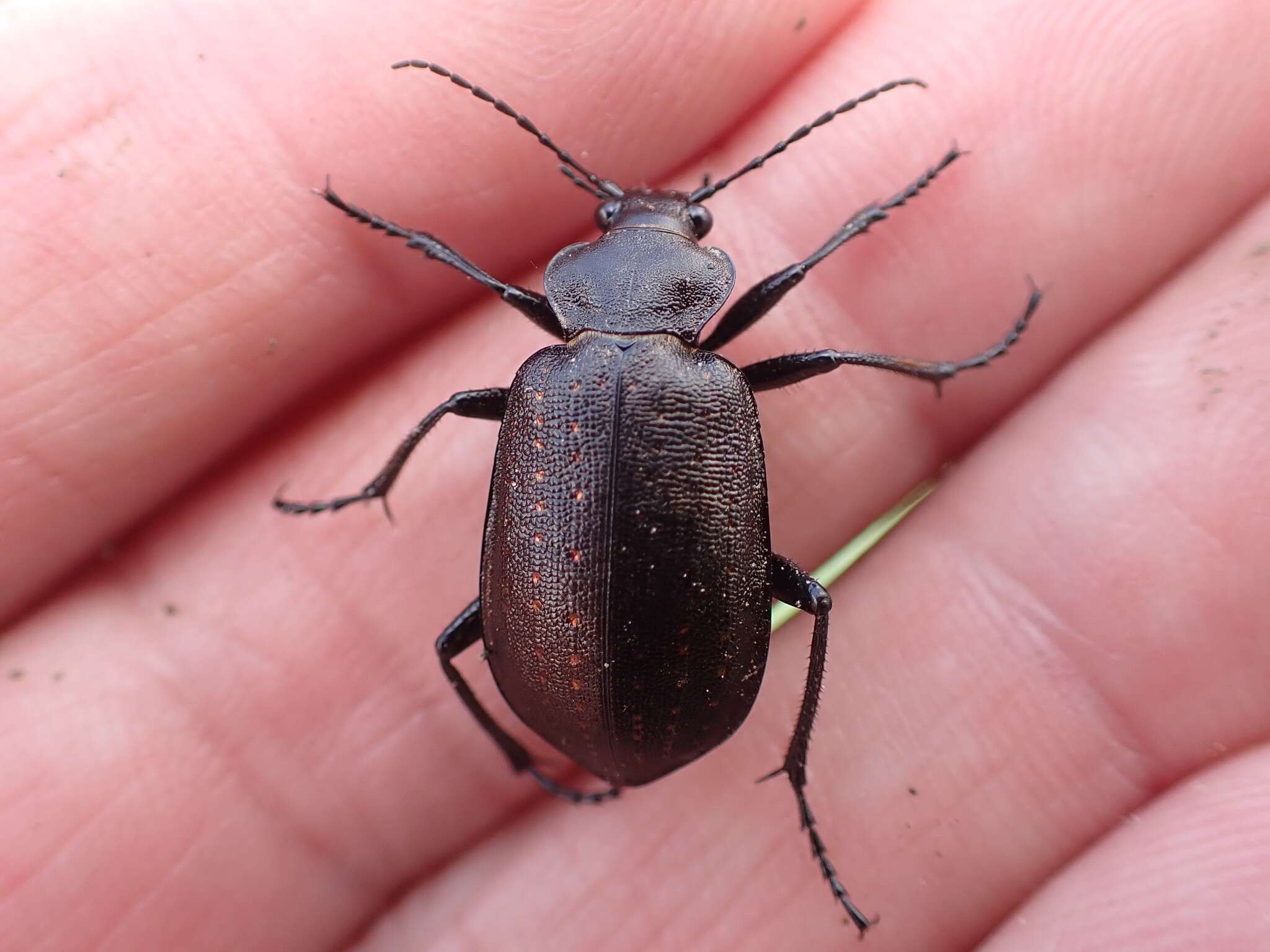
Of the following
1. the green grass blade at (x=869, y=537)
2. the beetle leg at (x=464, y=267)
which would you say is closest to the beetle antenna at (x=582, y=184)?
the beetle leg at (x=464, y=267)

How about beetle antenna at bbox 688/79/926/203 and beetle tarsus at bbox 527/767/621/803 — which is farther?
beetle tarsus at bbox 527/767/621/803

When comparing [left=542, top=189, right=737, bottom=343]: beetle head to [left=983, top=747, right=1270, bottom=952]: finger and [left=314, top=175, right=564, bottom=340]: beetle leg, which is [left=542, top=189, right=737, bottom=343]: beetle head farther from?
[left=983, top=747, right=1270, bottom=952]: finger

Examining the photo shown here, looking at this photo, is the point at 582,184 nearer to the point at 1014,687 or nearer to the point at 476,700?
the point at 476,700

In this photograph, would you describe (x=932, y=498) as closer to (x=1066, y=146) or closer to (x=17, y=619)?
(x=1066, y=146)

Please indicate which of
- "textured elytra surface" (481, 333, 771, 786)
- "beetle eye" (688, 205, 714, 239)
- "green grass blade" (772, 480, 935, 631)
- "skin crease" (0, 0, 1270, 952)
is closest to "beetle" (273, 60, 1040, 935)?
"textured elytra surface" (481, 333, 771, 786)

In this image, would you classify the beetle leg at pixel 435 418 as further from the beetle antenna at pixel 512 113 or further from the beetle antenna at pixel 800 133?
the beetle antenna at pixel 800 133

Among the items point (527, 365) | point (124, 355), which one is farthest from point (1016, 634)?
point (124, 355)
